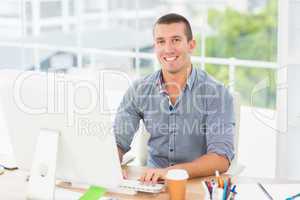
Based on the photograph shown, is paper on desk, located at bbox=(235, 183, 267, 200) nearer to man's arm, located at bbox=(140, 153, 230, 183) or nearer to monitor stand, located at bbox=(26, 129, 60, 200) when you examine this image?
man's arm, located at bbox=(140, 153, 230, 183)

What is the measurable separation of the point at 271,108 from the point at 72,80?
2407 mm

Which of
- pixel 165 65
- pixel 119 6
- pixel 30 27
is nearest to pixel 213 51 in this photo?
pixel 119 6

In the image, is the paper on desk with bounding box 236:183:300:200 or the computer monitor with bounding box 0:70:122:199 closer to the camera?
the computer monitor with bounding box 0:70:122:199

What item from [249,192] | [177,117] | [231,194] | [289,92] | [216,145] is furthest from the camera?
[289,92]

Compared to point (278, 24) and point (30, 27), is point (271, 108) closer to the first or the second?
point (278, 24)

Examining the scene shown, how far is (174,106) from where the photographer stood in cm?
212

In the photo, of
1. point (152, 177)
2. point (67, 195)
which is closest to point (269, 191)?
point (152, 177)

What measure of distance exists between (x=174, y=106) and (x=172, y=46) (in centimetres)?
27

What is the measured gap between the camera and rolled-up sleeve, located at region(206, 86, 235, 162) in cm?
196

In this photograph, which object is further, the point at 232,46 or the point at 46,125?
the point at 232,46

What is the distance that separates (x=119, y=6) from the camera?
5.30 m

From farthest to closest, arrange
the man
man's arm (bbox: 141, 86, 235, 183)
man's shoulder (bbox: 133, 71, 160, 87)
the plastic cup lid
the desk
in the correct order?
1. man's shoulder (bbox: 133, 71, 160, 87)
2. the man
3. man's arm (bbox: 141, 86, 235, 183)
4. the desk
5. the plastic cup lid

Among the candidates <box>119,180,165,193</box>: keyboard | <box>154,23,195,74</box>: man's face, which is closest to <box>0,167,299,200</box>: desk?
<box>119,180,165,193</box>: keyboard

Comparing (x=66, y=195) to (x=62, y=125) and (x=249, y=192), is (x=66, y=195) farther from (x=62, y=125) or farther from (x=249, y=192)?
(x=249, y=192)
